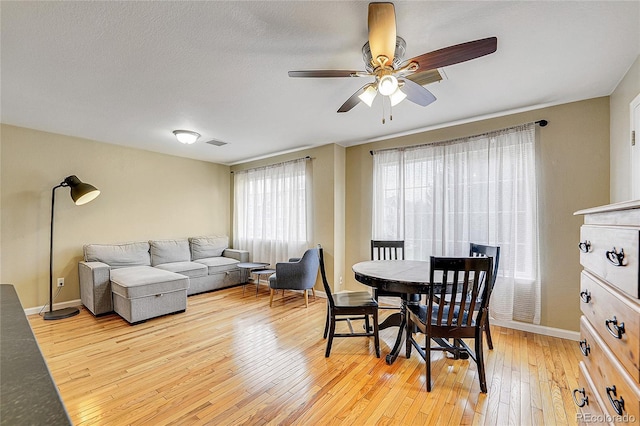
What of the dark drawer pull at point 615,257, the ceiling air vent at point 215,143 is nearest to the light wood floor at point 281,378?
the dark drawer pull at point 615,257

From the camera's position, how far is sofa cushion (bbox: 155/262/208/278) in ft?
14.5

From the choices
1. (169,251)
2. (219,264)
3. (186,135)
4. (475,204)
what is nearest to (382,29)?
(475,204)

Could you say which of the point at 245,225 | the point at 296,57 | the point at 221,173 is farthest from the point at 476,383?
the point at 221,173

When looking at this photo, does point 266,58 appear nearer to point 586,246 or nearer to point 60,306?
point 586,246

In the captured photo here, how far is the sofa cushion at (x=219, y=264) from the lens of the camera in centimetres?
486

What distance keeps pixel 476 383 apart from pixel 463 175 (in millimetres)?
2289

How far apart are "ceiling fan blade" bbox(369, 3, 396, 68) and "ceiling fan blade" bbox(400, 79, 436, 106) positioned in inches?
14.0

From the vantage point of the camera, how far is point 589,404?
3.95 ft

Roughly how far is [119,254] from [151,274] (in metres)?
0.92

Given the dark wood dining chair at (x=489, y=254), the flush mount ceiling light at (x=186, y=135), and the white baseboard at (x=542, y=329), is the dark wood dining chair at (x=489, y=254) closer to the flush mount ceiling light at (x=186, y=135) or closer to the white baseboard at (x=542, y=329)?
the white baseboard at (x=542, y=329)

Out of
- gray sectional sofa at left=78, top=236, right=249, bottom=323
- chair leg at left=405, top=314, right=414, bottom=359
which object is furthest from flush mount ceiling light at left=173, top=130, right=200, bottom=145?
chair leg at left=405, top=314, right=414, bottom=359

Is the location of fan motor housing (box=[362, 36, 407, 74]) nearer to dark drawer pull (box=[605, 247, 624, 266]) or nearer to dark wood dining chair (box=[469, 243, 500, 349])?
dark drawer pull (box=[605, 247, 624, 266])

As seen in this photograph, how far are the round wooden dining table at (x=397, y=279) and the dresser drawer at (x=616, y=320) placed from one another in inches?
39.4

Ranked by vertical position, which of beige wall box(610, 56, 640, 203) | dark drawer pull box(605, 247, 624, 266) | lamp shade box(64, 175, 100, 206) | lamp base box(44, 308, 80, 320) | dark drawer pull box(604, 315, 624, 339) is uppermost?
beige wall box(610, 56, 640, 203)
